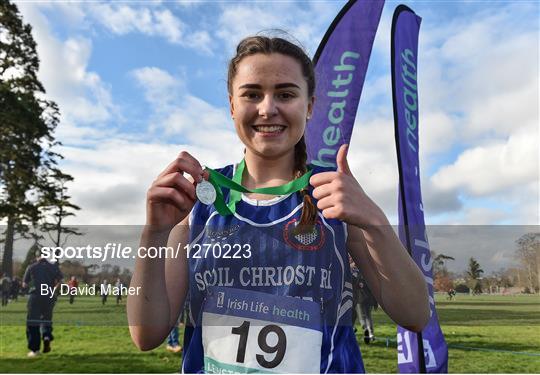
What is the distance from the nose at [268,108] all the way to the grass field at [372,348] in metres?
3.89

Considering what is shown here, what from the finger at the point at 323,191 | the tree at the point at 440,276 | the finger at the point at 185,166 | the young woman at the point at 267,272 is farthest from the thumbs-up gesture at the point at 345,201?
the tree at the point at 440,276

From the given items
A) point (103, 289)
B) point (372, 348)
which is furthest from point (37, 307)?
point (103, 289)

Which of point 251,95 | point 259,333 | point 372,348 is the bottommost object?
point 372,348

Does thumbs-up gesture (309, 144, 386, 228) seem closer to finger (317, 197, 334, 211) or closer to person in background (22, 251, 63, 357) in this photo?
finger (317, 197, 334, 211)

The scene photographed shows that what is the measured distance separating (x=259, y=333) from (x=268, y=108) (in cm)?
71

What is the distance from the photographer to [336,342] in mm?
1483

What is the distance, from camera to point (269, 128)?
4.97 feet

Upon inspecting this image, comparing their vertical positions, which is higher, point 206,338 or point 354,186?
point 354,186

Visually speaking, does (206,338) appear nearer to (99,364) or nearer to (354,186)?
(354,186)

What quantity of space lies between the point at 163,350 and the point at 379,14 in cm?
651

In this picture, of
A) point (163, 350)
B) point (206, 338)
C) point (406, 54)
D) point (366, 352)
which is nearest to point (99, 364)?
point (163, 350)

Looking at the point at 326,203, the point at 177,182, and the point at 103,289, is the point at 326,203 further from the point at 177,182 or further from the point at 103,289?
the point at 103,289

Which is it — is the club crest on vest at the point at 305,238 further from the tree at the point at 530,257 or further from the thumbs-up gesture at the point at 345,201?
the tree at the point at 530,257

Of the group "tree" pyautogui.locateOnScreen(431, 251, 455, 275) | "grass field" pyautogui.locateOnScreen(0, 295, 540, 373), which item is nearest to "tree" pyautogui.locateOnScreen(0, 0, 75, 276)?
"grass field" pyautogui.locateOnScreen(0, 295, 540, 373)
